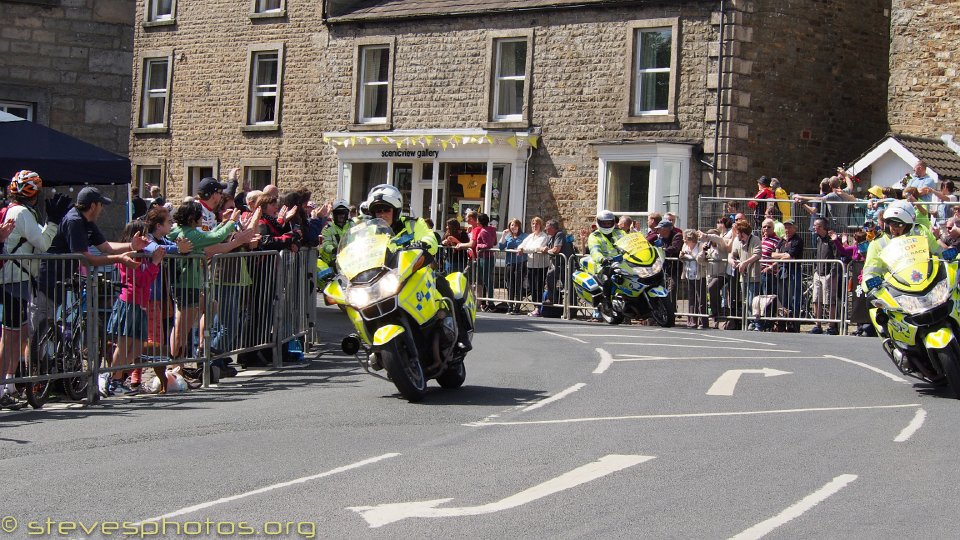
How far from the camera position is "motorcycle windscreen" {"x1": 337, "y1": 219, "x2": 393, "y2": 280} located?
38.8 feet

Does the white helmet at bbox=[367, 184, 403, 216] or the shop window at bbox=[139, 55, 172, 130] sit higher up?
the shop window at bbox=[139, 55, 172, 130]

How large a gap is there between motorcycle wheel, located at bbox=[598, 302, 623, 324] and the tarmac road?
7779 mm

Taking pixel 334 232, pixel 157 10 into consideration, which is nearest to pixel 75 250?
pixel 334 232

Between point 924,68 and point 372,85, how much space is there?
14541 mm

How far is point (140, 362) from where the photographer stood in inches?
501

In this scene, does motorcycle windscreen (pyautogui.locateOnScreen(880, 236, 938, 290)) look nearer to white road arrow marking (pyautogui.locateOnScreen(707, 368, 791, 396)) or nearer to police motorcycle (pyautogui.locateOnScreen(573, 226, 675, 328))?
white road arrow marking (pyautogui.locateOnScreen(707, 368, 791, 396))

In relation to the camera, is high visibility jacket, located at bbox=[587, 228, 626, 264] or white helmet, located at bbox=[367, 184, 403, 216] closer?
white helmet, located at bbox=[367, 184, 403, 216]

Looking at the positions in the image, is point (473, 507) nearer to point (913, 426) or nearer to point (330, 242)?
point (913, 426)

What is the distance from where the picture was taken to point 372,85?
38094 mm

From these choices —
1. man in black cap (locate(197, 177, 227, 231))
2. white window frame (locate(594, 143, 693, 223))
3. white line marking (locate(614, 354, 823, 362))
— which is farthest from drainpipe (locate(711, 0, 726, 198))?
man in black cap (locate(197, 177, 227, 231))

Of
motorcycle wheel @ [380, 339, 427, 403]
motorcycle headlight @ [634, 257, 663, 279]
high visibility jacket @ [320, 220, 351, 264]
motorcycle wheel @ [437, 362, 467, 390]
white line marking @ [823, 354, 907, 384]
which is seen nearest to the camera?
motorcycle wheel @ [380, 339, 427, 403]

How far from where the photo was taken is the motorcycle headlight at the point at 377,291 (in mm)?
11609

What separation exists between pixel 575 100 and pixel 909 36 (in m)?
7.75

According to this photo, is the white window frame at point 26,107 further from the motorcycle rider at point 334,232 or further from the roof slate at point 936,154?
the roof slate at point 936,154
